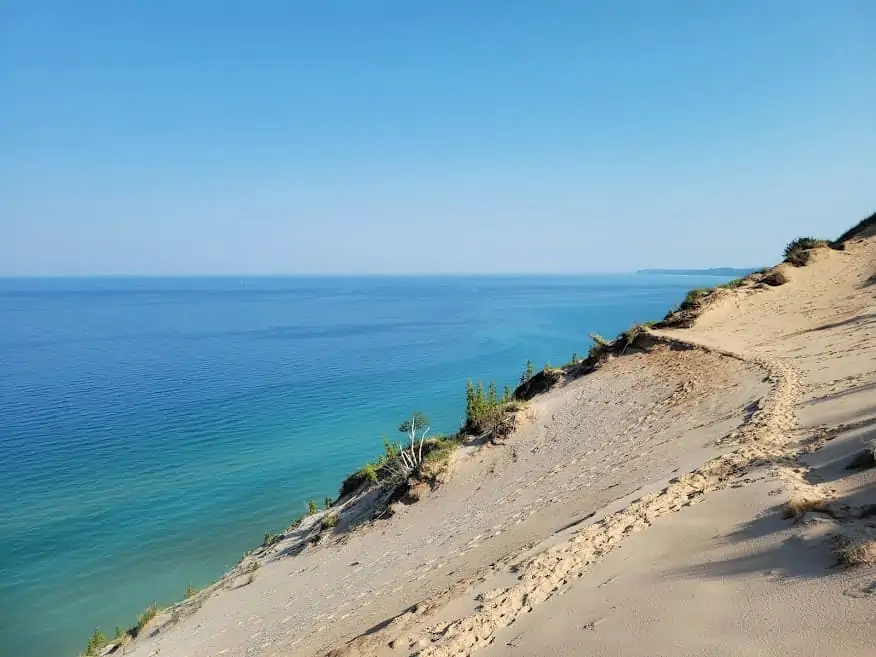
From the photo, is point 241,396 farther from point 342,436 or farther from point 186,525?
point 186,525

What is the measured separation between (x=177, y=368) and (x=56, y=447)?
73.2ft

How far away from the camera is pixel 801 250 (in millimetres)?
26422

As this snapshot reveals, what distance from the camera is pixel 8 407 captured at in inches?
1505

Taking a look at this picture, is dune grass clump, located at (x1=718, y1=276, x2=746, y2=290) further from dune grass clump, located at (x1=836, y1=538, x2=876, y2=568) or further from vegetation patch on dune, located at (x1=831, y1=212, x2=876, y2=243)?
dune grass clump, located at (x1=836, y1=538, x2=876, y2=568)

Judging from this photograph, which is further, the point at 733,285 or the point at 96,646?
the point at 733,285

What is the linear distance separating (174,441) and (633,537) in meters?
30.0

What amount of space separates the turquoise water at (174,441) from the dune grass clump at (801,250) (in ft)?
66.6

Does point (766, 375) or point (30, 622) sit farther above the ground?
point (766, 375)

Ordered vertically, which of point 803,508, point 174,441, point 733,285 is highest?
point 733,285

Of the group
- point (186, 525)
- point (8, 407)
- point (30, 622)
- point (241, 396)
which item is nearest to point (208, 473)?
point (186, 525)

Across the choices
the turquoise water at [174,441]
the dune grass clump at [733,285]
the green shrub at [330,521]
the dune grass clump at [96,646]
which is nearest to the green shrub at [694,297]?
the dune grass clump at [733,285]

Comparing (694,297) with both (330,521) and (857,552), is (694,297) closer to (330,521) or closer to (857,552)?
(330,521)

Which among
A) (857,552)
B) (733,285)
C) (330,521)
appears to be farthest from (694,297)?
(857,552)

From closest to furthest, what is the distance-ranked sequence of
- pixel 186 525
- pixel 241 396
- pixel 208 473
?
pixel 186 525 < pixel 208 473 < pixel 241 396
